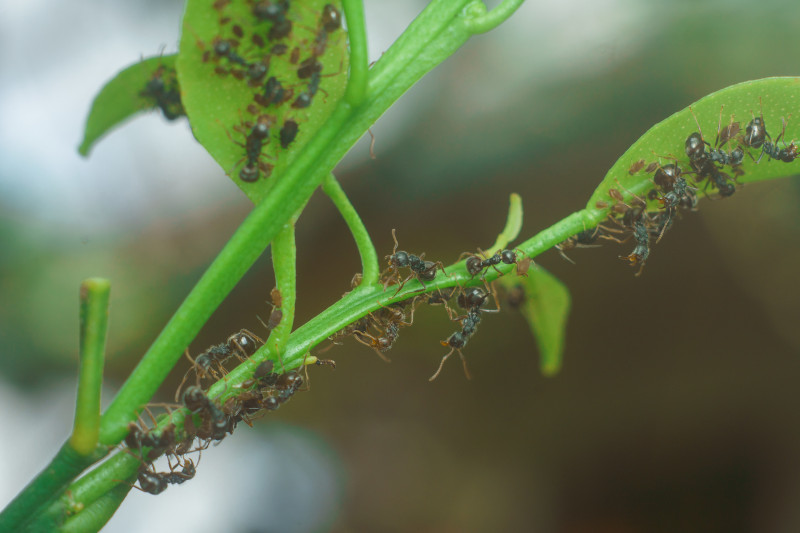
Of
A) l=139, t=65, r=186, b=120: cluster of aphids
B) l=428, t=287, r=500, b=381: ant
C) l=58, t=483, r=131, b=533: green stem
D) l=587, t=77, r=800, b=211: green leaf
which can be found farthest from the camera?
l=428, t=287, r=500, b=381: ant

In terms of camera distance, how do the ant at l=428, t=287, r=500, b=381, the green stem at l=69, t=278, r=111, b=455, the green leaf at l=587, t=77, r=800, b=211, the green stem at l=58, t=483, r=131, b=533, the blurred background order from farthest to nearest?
the blurred background → the ant at l=428, t=287, r=500, b=381 → the green leaf at l=587, t=77, r=800, b=211 → the green stem at l=58, t=483, r=131, b=533 → the green stem at l=69, t=278, r=111, b=455

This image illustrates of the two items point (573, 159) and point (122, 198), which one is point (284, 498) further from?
point (573, 159)

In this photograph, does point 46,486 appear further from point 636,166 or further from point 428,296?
point 636,166

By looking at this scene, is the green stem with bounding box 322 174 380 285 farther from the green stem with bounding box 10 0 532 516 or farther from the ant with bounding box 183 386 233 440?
the ant with bounding box 183 386 233 440

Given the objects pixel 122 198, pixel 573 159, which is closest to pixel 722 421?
pixel 573 159

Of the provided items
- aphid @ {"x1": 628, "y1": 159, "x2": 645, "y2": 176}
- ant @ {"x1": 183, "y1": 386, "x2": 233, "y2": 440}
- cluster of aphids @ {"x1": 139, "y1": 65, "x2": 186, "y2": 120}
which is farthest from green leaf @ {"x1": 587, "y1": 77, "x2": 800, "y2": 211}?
cluster of aphids @ {"x1": 139, "y1": 65, "x2": 186, "y2": 120}

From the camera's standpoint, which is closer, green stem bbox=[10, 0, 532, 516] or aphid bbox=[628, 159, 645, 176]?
green stem bbox=[10, 0, 532, 516]
